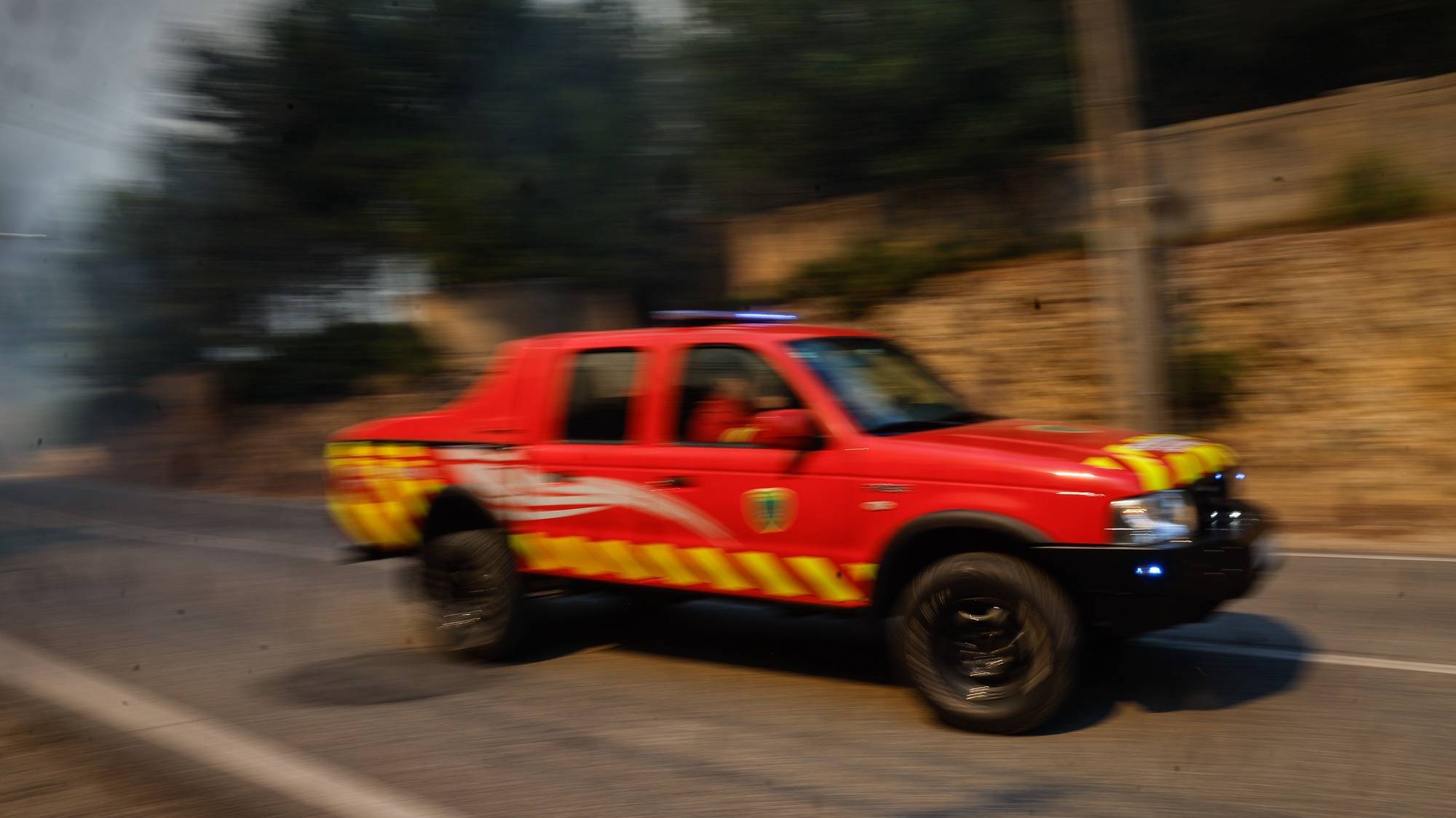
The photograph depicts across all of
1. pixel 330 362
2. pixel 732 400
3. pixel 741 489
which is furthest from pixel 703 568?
pixel 330 362

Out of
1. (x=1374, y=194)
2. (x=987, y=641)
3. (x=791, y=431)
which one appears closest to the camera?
(x=987, y=641)

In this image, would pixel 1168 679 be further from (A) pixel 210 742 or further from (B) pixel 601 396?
(A) pixel 210 742

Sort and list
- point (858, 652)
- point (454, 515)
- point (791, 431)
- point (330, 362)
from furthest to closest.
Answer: point (330, 362), point (454, 515), point (858, 652), point (791, 431)

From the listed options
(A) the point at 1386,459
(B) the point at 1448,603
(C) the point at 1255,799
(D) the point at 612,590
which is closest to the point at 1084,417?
(A) the point at 1386,459

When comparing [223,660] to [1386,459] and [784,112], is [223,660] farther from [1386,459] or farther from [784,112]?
[784,112]

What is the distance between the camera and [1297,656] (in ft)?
21.0

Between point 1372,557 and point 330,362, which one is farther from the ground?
point 330,362

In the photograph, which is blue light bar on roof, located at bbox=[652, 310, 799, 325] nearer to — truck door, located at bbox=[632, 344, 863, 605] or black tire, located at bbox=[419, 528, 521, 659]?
truck door, located at bbox=[632, 344, 863, 605]

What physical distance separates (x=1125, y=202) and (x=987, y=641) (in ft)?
23.9

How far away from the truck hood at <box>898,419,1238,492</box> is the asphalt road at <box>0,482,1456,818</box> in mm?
1063

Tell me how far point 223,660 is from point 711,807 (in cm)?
410

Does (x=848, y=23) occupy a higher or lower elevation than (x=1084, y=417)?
higher

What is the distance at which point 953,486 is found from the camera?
5340 mm

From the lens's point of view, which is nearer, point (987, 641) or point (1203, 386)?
point (987, 641)
